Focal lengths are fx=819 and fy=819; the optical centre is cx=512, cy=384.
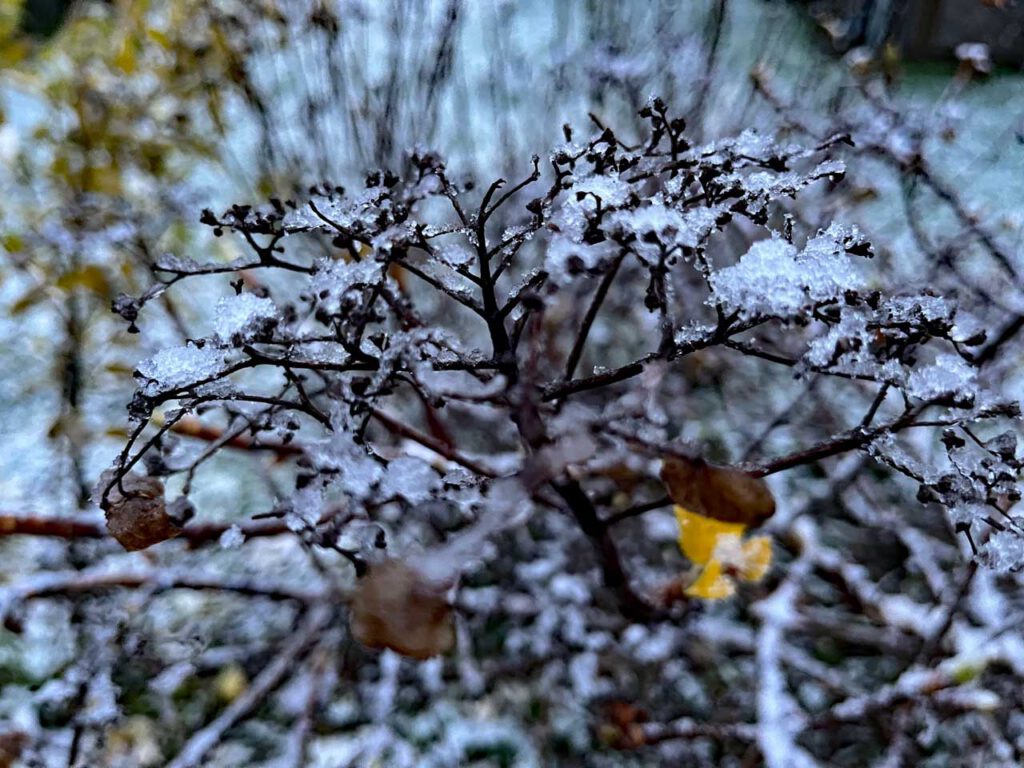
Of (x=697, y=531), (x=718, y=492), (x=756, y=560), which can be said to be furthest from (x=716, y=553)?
(x=718, y=492)

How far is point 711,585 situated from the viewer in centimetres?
94

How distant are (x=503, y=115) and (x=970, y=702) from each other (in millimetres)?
1726

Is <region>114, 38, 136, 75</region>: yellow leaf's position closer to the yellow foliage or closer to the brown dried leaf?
the brown dried leaf

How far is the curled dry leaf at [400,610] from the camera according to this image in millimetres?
449

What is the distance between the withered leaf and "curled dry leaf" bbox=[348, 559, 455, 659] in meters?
0.20

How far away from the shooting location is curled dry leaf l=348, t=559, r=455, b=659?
449mm

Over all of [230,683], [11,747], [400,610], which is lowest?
[400,610]

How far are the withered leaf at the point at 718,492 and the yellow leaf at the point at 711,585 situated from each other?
1.21 feet

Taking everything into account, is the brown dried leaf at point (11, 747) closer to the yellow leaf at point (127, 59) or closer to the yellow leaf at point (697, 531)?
the yellow leaf at point (697, 531)

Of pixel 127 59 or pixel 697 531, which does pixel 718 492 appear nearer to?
pixel 697 531

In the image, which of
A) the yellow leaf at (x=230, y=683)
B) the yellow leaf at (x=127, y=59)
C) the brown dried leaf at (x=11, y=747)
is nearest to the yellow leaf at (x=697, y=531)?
the brown dried leaf at (x=11, y=747)

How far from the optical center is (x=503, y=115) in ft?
7.34

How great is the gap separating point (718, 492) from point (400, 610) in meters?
0.24

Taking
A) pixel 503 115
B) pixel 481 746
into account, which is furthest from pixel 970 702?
pixel 503 115
